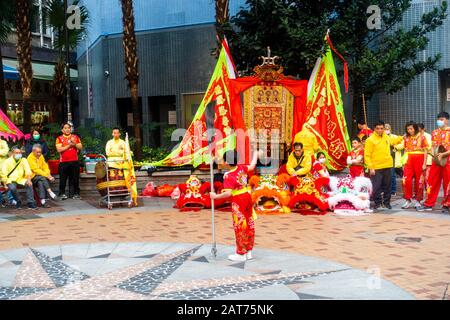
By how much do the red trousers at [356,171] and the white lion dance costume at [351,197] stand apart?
91 centimetres

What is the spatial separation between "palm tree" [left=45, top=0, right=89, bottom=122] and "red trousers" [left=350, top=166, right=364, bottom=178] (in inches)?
433

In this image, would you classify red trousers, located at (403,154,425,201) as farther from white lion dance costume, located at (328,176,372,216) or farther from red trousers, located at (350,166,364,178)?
red trousers, located at (350,166,364,178)

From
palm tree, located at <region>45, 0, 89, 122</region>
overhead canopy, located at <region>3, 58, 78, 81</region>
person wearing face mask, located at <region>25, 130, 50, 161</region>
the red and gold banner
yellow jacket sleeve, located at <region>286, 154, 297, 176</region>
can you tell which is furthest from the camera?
overhead canopy, located at <region>3, 58, 78, 81</region>

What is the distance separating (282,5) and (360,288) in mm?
9365

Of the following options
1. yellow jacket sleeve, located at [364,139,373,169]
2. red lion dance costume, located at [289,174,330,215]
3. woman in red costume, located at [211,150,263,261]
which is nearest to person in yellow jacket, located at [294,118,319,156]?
red lion dance costume, located at [289,174,330,215]

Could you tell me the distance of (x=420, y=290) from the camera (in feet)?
18.2

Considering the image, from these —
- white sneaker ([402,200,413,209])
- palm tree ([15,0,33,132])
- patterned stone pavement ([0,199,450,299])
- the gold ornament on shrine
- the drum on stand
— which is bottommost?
patterned stone pavement ([0,199,450,299])

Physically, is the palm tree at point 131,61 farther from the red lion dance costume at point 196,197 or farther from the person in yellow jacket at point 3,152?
the red lion dance costume at point 196,197

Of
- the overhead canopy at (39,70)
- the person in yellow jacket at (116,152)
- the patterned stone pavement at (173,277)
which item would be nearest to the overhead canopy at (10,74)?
the overhead canopy at (39,70)

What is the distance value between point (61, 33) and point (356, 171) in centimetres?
1391

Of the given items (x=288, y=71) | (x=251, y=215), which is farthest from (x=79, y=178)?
(x=251, y=215)

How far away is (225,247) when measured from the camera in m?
7.78

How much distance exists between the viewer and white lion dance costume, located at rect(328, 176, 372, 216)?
10.7 m

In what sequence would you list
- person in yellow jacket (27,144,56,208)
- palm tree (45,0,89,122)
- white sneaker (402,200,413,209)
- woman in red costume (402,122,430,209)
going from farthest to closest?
palm tree (45,0,89,122) < person in yellow jacket (27,144,56,208) < white sneaker (402,200,413,209) < woman in red costume (402,122,430,209)
